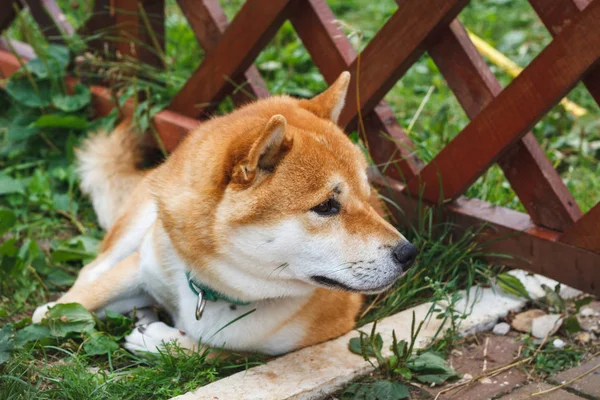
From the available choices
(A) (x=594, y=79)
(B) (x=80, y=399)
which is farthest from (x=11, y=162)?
(A) (x=594, y=79)

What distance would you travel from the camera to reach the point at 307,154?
2627 mm

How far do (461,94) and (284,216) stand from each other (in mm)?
1210

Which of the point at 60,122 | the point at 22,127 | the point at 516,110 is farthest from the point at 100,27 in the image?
the point at 516,110

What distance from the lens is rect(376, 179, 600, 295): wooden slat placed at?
125 inches

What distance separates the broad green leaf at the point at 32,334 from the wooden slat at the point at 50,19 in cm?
224

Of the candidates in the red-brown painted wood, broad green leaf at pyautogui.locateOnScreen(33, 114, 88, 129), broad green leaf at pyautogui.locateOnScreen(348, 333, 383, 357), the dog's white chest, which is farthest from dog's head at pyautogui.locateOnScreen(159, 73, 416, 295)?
broad green leaf at pyautogui.locateOnScreen(33, 114, 88, 129)

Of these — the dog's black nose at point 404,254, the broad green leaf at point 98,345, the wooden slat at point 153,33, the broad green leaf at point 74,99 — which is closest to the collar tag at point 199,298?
the broad green leaf at point 98,345

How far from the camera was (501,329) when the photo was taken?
10.7 feet

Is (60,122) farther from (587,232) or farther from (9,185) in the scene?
(587,232)

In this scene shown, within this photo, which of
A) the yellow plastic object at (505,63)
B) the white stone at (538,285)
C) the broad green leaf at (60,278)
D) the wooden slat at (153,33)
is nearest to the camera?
the white stone at (538,285)

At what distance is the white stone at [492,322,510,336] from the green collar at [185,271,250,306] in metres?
1.10

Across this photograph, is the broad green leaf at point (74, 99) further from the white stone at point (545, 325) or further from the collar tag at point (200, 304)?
the white stone at point (545, 325)

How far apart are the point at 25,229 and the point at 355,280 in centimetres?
209

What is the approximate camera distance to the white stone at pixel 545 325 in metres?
3.17
